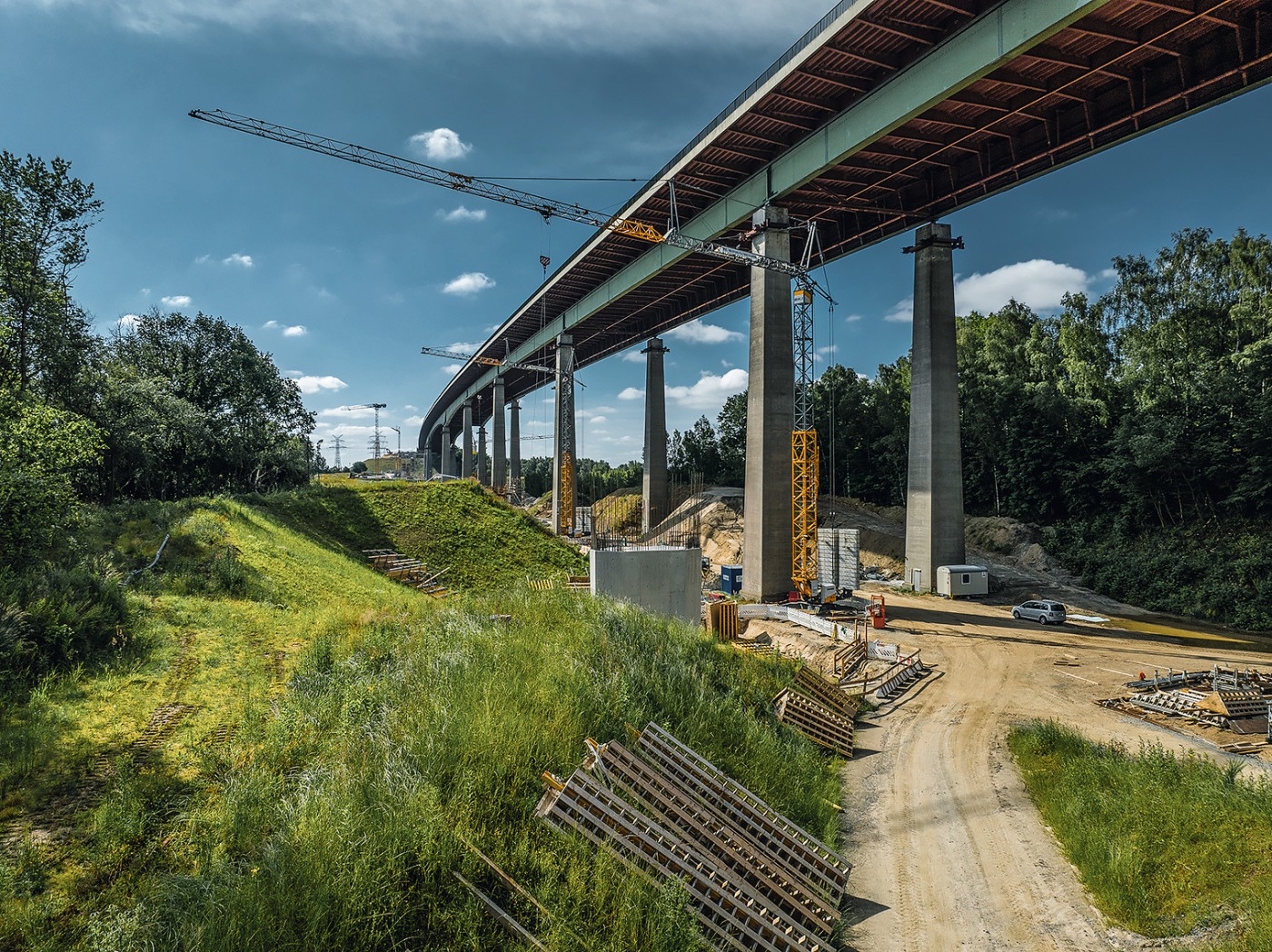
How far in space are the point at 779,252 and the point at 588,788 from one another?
33.1 meters

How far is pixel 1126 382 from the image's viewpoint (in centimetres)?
4478

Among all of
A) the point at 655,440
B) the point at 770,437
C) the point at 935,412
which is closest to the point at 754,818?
the point at 770,437

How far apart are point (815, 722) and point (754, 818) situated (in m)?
6.56

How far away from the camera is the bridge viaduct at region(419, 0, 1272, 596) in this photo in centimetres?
2369

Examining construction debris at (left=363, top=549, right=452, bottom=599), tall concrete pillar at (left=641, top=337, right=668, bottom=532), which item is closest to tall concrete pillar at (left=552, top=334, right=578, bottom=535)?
tall concrete pillar at (left=641, top=337, right=668, bottom=532)

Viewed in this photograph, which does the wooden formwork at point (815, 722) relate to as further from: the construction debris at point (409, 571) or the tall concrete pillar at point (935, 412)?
the tall concrete pillar at point (935, 412)

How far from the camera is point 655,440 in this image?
2530 inches

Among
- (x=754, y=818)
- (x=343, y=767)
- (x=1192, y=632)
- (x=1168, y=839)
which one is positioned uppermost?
(x=343, y=767)

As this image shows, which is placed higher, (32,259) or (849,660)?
(32,259)

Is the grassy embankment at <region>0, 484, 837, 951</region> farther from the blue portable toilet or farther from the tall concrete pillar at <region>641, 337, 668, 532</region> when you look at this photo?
the tall concrete pillar at <region>641, 337, 668, 532</region>

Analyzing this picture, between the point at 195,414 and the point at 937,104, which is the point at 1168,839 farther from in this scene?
the point at 195,414

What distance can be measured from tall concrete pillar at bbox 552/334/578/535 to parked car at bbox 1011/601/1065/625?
44.4 m

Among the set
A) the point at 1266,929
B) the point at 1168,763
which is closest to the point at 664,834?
the point at 1266,929

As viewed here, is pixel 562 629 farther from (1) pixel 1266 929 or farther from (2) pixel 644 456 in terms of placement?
(2) pixel 644 456
